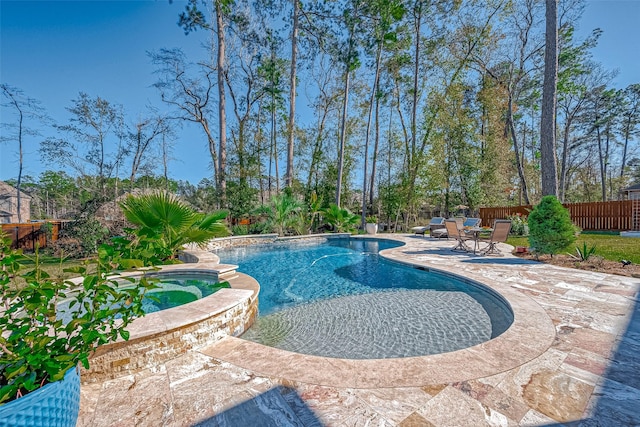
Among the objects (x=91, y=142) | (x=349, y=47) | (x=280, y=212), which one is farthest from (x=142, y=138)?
(x=349, y=47)

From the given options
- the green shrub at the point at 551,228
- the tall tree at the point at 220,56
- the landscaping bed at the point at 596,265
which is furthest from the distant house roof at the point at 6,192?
the landscaping bed at the point at 596,265

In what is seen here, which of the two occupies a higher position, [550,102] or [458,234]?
[550,102]

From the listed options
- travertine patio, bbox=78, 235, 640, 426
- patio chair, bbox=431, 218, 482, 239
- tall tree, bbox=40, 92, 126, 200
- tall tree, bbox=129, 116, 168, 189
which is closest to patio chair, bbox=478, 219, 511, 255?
patio chair, bbox=431, 218, 482, 239

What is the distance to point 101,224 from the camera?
8.05 meters

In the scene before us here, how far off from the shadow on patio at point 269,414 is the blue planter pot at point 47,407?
0.62m

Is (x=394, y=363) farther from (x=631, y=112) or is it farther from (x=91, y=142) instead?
(x=631, y=112)

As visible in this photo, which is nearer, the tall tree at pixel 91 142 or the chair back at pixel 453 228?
the chair back at pixel 453 228

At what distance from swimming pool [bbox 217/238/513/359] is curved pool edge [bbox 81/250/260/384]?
0.49 meters

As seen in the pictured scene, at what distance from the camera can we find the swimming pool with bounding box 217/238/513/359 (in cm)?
290

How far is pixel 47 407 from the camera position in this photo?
113cm

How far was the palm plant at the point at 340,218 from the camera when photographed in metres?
12.9

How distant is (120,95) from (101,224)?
745 centimetres

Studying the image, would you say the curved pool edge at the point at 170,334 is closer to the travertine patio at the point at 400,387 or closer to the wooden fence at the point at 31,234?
the travertine patio at the point at 400,387

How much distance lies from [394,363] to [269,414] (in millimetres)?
1042
